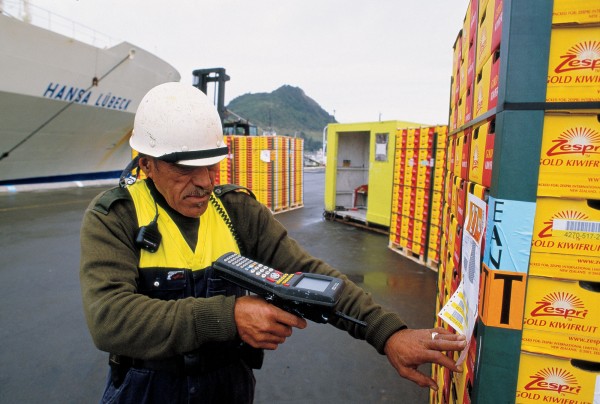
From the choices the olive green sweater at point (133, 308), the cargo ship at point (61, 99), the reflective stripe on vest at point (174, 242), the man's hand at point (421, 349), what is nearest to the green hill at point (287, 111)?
the cargo ship at point (61, 99)

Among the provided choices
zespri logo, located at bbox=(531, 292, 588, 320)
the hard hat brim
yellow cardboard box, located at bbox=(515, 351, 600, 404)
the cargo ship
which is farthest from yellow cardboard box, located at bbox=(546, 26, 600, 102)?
the cargo ship

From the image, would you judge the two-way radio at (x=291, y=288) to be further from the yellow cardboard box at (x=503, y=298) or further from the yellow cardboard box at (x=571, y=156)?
the yellow cardboard box at (x=571, y=156)

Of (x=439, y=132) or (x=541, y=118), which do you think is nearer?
(x=541, y=118)

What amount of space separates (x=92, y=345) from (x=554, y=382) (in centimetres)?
420

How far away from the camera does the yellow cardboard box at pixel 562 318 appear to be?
1168mm

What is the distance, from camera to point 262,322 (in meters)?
1.28

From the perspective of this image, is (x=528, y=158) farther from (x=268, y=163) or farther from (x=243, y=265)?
(x=268, y=163)

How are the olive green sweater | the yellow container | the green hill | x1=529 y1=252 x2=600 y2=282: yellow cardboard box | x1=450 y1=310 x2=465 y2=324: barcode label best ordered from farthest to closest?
the green hill, the yellow container, x1=450 y1=310 x2=465 y2=324: barcode label, the olive green sweater, x1=529 y1=252 x2=600 y2=282: yellow cardboard box

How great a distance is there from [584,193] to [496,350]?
0.56m

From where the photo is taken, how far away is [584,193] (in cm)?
112

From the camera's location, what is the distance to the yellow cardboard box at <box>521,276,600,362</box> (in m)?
1.17

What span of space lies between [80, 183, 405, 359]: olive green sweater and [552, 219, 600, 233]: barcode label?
70 cm

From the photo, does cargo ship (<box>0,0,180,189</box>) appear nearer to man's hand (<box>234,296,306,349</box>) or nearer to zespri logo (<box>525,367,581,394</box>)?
man's hand (<box>234,296,306,349</box>)

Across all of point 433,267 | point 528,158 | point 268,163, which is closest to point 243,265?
point 528,158
